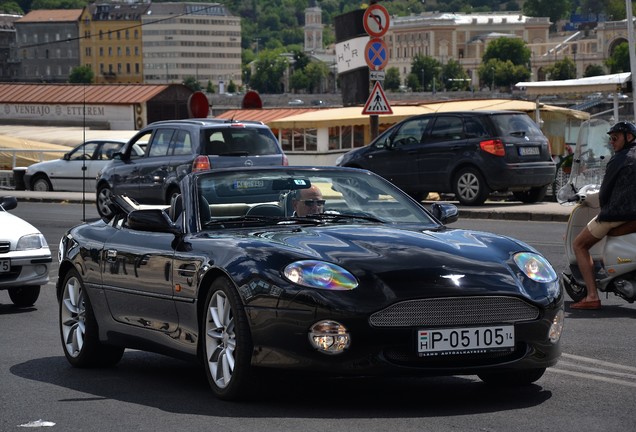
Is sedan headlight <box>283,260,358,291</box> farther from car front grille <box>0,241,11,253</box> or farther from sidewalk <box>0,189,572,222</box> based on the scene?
sidewalk <box>0,189,572,222</box>

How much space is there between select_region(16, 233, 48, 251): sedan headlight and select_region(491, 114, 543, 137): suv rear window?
12971mm

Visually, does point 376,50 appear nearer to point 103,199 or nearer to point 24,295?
point 103,199

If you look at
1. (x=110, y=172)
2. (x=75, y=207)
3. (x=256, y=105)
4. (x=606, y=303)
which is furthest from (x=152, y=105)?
(x=606, y=303)

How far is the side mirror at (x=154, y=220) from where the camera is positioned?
7.62 m

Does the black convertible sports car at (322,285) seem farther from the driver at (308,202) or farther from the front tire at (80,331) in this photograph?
the front tire at (80,331)

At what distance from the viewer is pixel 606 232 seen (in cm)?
1074

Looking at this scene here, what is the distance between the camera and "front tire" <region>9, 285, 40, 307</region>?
41.1 feet

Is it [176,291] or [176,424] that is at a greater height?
[176,291]

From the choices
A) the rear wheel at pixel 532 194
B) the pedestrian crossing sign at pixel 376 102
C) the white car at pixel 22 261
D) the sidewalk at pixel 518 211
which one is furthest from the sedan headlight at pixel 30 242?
the rear wheel at pixel 532 194

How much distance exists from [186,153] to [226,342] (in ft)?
51.1

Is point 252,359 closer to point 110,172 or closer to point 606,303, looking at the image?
point 606,303

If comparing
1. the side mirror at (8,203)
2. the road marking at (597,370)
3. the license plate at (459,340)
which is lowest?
the road marking at (597,370)

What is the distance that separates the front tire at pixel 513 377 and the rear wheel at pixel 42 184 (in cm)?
2849

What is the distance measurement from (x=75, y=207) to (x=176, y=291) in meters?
22.3
